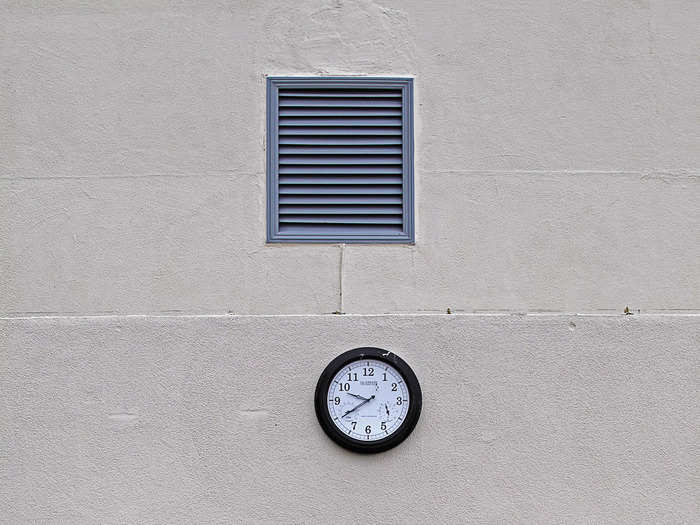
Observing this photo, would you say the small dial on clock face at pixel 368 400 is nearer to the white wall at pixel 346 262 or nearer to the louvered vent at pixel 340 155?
the white wall at pixel 346 262

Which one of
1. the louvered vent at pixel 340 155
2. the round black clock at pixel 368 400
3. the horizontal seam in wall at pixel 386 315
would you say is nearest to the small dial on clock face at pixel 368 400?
the round black clock at pixel 368 400

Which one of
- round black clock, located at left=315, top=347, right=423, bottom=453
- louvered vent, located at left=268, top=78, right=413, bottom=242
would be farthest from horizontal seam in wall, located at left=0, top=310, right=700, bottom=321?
louvered vent, located at left=268, top=78, right=413, bottom=242

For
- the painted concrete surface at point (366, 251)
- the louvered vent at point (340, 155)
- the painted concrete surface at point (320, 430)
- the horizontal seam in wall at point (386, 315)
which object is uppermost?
the louvered vent at point (340, 155)

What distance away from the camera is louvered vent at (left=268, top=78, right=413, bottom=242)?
5.18 metres

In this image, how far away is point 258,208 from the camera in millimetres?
5133

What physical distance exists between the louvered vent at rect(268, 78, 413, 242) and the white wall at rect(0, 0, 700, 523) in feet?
0.29

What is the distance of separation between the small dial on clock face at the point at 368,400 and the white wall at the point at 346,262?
119 millimetres

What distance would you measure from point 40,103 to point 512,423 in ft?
9.48

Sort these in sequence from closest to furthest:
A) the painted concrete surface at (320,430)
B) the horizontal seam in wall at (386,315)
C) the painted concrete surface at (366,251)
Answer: the painted concrete surface at (320,430), the horizontal seam in wall at (386,315), the painted concrete surface at (366,251)

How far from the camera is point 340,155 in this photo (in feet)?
17.3

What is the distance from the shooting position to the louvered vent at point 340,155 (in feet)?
17.0

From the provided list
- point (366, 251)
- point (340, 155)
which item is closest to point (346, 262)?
point (366, 251)

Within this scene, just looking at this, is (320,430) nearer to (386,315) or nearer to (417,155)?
(386,315)

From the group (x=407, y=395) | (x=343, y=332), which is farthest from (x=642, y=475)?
(x=343, y=332)
